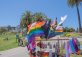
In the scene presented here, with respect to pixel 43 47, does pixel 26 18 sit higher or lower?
higher

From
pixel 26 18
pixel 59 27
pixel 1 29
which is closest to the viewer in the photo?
pixel 59 27

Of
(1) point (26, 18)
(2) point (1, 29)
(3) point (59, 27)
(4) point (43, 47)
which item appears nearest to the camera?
(3) point (59, 27)

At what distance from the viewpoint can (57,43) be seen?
12.5 m

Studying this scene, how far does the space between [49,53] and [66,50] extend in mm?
1246

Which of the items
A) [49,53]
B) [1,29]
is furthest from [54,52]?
[1,29]

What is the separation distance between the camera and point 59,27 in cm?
1189

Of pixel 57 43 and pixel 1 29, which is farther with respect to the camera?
pixel 1 29

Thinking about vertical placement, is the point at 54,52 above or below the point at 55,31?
below

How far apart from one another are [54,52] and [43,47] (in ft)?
4.21

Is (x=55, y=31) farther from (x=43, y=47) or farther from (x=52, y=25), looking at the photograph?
(x=43, y=47)

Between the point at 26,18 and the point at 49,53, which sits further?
the point at 26,18

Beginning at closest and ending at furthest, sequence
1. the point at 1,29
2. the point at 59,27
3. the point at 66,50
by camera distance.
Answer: the point at 66,50, the point at 59,27, the point at 1,29

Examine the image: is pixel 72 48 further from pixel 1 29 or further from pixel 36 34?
pixel 1 29

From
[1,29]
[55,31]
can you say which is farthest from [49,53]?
[1,29]
